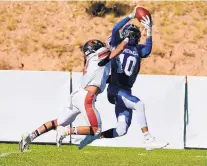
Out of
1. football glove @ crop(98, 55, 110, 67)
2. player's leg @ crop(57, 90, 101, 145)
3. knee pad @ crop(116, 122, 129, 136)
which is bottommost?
knee pad @ crop(116, 122, 129, 136)

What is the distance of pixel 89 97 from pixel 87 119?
283 mm

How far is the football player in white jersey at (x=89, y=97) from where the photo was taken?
894 cm

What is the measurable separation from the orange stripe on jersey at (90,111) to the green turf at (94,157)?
4.07 ft

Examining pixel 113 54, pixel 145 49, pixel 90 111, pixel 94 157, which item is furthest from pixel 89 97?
pixel 94 157

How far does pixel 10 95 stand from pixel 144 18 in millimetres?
5793

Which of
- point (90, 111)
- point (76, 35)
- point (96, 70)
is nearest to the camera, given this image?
point (90, 111)

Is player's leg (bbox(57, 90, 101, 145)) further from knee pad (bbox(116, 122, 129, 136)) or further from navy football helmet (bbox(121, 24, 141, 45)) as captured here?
navy football helmet (bbox(121, 24, 141, 45))

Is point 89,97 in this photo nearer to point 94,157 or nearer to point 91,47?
point 91,47

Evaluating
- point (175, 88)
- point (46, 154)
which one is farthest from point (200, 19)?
point (46, 154)

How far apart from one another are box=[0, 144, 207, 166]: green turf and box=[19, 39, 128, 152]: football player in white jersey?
99 centimetres

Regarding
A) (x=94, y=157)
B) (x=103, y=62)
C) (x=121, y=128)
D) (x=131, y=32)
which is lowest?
(x=94, y=157)

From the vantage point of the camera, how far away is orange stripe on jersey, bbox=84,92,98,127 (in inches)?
351

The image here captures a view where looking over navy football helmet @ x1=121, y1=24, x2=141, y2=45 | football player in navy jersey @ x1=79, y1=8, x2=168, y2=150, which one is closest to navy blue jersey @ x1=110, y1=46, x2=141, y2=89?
football player in navy jersey @ x1=79, y1=8, x2=168, y2=150

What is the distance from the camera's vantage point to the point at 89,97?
8977 millimetres
